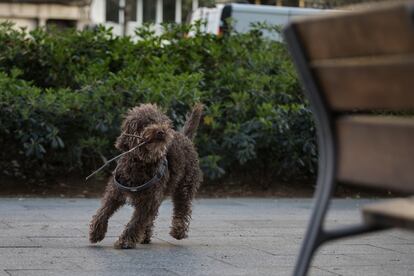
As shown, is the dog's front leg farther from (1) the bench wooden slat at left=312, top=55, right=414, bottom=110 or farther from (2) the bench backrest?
(1) the bench wooden slat at left=312, top=55, right=414, bottom=110

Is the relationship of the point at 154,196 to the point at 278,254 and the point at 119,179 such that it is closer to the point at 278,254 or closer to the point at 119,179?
the point at 119,179

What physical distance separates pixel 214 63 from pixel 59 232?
17.2 ft

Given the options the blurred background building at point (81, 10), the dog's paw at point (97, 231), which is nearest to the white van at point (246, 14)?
the blurred background building at point (81, 10)

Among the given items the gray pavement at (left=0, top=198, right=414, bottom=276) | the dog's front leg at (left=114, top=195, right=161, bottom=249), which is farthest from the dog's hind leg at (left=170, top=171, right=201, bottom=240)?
the dog's front leg at (left=114, top=195, right=161, bottom=249)

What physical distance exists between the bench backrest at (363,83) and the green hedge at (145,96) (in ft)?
24.3

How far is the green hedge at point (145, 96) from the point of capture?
10562mm

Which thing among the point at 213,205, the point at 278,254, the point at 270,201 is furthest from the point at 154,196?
the point at 270,201

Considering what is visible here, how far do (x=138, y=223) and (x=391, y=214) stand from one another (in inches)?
162

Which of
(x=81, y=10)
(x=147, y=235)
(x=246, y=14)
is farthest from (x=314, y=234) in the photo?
(x=81, y=10)

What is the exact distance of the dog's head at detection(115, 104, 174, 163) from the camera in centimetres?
655

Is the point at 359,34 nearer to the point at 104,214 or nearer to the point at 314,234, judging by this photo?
the point at 314,234

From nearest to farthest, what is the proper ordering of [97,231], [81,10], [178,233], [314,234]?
1. [314,234]
2. [97,231]
3. [178,233]
4. [81,10]

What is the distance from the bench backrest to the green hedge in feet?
24.3

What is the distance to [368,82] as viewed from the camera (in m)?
2.88
